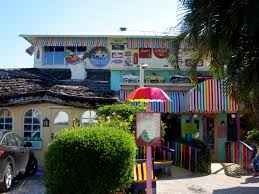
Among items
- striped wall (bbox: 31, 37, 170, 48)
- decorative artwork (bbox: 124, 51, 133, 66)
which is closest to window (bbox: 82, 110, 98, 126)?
decorative artwork (bbox: 124, 51, 133, 66)

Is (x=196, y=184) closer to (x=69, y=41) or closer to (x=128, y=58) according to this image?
(x=128, y=58)

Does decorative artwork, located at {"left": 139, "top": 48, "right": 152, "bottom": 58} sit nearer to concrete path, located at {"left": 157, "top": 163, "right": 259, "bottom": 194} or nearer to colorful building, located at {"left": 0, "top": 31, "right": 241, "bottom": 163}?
colorful building, located at {"left": 0, "top": 31, "right": 241, "bottom": 163}

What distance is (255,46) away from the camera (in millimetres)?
10430

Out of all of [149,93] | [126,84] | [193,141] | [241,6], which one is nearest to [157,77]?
[126,84]

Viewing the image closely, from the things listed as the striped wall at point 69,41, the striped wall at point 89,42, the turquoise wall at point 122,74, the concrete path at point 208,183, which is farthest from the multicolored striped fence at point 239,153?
the striped wall at point 69,41

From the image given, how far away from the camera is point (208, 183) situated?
1452 cm

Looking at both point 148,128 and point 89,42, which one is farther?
point 89,42

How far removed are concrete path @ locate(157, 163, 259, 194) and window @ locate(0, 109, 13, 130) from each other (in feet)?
22.1

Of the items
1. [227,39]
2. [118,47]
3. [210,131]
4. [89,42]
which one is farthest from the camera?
[118,47]

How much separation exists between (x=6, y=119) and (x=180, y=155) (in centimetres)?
745

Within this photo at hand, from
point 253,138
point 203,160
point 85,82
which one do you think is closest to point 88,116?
point 203,160

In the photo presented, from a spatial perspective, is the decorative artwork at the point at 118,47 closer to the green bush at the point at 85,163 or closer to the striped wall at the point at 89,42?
the striped wall at the point at 89,42

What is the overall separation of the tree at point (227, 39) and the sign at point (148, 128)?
2.42 meters

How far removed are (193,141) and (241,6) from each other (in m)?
9.74
